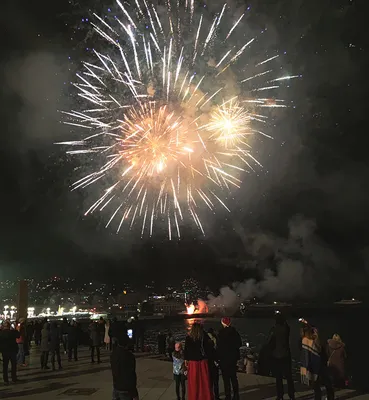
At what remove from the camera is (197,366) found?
21.2 ft

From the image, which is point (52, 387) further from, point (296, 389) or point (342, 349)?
point (342, 349)

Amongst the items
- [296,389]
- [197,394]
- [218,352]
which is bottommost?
[296,389]

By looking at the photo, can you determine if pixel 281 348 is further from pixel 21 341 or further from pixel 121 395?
pixel 21 341

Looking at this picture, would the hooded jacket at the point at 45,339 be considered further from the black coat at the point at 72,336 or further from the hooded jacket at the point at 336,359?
the hooded jacket at the point at 336,359

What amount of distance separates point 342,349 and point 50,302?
650ft

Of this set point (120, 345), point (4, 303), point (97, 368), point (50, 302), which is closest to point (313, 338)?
point (120, 345)

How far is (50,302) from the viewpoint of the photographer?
623ft

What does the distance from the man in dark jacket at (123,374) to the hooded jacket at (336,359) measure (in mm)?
4114

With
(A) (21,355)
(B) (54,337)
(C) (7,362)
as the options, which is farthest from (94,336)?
(C) (7,362)

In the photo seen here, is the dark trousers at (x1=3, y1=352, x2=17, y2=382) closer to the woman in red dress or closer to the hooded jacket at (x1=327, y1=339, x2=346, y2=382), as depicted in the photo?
the woman in red dress

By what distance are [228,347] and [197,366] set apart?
1.07 m

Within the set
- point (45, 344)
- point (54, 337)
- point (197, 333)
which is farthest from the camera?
point (54, 337)

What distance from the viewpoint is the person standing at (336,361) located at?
800 centimetres

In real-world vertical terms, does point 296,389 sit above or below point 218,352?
below
